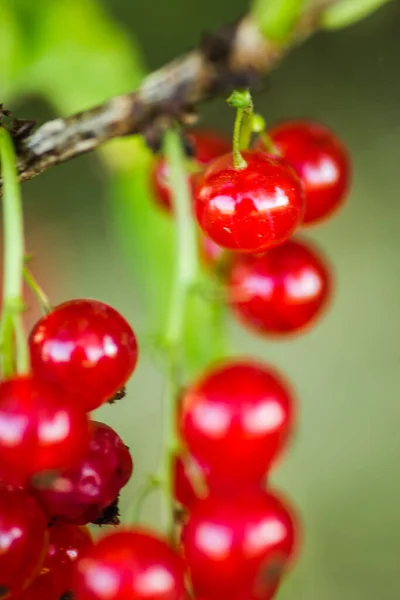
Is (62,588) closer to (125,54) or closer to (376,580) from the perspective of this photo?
(125,54)

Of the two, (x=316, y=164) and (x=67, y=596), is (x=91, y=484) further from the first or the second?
(x=316, y=164)

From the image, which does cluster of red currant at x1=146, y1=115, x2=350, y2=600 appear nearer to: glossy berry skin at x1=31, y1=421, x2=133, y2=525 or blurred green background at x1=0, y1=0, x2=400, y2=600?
glossy berry skin at x1=31, y1=421, x2=133, y2=525

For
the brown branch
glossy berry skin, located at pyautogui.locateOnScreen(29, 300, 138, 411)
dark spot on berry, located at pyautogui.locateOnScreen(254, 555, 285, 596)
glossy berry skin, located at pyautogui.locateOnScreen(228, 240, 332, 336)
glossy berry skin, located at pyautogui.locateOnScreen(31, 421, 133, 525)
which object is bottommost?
dark spot on berry, located at pyautogui.locateOnScreen(254, 555, 285, 596)

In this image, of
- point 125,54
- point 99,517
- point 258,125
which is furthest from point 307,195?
point 125,54

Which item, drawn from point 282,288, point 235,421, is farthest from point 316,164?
point 235,421

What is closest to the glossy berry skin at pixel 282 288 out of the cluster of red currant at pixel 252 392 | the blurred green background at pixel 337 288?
the cluster of red currant at pixel 252 392

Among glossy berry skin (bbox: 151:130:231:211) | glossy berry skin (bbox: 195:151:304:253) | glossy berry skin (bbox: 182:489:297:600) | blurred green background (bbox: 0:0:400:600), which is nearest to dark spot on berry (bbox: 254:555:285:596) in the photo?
glossy berry skin (bbox: 182:489:297:600)
